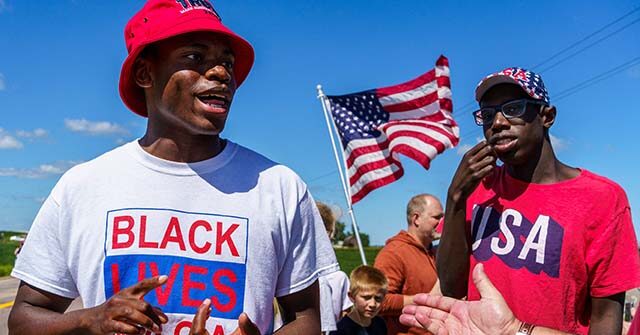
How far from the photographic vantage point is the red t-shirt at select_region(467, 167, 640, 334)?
8.68ft

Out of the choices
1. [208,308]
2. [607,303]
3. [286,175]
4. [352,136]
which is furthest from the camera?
[352,136]

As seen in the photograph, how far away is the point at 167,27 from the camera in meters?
2.28

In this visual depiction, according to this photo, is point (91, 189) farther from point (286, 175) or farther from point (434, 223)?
point (434, 223)

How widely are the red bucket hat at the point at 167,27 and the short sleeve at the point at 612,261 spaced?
4.45 feet

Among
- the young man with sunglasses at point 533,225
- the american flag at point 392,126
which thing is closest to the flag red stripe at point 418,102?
the american flag at point 392,126

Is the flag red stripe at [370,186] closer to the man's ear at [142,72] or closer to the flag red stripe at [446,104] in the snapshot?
the flag red stripe at [446,104]

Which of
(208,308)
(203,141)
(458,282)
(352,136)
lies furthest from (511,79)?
(352,136)

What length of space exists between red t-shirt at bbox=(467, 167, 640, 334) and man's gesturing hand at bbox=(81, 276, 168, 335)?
1.33 m

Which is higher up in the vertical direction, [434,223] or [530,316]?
[434,223]

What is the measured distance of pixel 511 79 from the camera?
2871 millimetres

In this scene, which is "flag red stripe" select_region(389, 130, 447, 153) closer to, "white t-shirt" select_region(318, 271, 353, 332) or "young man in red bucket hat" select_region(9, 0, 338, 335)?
"white t-shirt" select_region(318, 271, 353, 332)

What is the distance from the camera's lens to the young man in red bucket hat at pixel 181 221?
2.13 meters

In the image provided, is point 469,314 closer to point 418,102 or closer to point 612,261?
point 612,261

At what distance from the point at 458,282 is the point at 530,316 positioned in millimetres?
326
